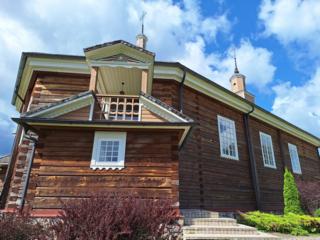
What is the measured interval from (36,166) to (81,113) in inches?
76.0

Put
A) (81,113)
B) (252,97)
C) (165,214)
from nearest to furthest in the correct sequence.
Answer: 1. (165,214)
2. (81,113)
3. (252,97)

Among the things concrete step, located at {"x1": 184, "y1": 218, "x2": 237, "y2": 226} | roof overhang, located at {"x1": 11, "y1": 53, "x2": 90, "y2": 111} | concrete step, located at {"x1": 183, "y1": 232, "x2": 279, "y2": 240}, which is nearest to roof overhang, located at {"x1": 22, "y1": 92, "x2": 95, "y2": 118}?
roof overhang, located at {"x1": 11, "y1": 53, "x2": 90, "y2": 111}

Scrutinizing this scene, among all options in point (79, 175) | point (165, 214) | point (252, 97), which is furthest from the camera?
point (252, 97)

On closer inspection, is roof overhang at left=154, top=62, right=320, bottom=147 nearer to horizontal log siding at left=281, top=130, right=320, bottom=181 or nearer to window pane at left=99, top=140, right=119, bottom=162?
horizontal log siding at left=281, top=130, right=320, bottom=181

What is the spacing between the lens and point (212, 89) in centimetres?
1213

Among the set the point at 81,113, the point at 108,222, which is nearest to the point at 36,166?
the point at 81,113

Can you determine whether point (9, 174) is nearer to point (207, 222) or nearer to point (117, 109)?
point (117, 109)

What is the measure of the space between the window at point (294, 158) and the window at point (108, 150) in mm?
13662

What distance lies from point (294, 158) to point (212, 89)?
943cm

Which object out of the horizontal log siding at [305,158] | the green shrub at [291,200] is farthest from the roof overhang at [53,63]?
the horizontal log siding at [305,158]

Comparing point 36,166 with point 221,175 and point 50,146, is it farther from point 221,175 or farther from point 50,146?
point 221,175

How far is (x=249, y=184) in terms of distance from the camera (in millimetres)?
12445

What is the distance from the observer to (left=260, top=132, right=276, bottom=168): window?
14.4 meters

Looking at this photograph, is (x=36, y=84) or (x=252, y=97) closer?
(x=36, y=84)
